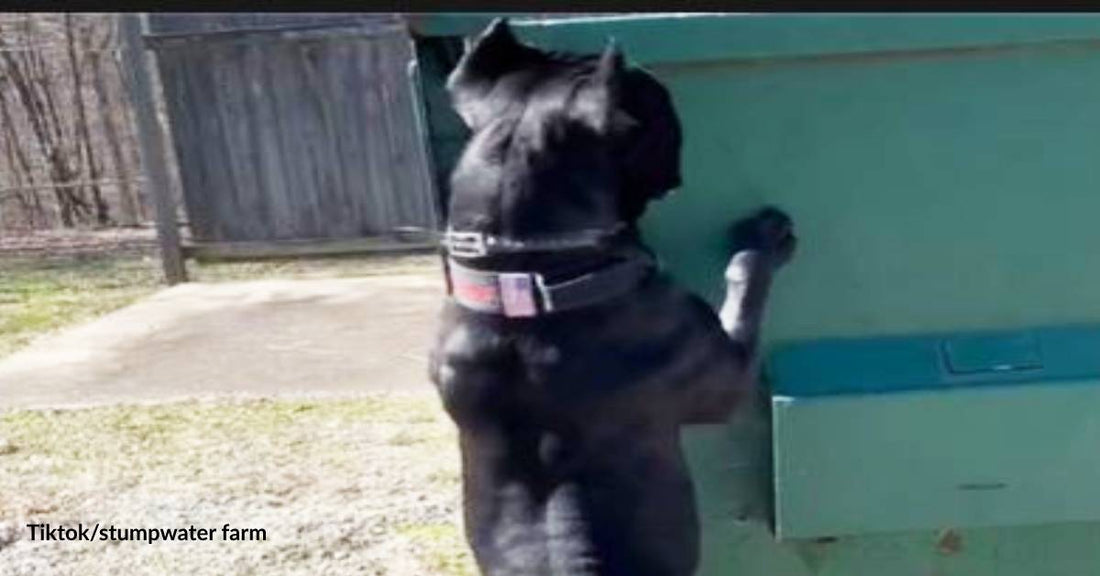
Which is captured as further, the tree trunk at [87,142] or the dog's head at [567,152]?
the tree trunk at [87,142]

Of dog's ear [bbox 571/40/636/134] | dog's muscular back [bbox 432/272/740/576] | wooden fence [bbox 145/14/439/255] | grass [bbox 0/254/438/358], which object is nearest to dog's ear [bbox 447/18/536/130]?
dog's ear [bbox 571/40/636/134]

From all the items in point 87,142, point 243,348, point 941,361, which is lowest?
point 87,142

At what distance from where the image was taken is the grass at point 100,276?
736cm

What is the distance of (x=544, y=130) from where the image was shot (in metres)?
2.10

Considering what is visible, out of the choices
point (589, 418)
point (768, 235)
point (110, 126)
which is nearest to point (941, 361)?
point (768, 235)

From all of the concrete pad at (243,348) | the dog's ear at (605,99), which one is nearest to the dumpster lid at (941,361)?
the dog's ear at (605,99)

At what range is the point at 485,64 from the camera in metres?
2.19

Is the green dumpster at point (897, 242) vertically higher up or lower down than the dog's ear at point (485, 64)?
lower down

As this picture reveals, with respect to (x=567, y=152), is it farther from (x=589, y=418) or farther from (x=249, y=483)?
(x=249, y=483)

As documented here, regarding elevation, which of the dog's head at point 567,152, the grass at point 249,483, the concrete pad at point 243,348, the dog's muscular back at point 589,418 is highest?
the dog's head at point 567,152

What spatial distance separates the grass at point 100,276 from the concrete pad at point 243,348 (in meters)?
0.25

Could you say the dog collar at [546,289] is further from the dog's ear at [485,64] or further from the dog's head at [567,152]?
the dog's ear at [485,64]

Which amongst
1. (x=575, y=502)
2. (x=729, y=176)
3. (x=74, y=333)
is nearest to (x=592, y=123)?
(x=729, y=176)

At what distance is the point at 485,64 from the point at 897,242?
65 centimetres
